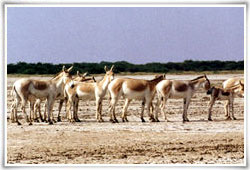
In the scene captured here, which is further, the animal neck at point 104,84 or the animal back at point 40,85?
the animal neck at point 104,84

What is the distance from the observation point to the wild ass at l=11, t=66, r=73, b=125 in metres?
20.3

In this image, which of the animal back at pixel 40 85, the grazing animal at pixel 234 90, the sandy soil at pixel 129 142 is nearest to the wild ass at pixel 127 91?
the sandy soil at pixel 129 142

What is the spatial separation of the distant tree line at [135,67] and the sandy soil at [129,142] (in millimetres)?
18497

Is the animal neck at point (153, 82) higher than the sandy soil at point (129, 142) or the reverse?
higher

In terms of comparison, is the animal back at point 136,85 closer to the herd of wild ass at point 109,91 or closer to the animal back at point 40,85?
the herd of wild ass at point 109,91

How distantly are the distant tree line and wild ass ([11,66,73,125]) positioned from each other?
18835 mm

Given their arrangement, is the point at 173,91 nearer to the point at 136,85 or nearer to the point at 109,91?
the point at 136,85

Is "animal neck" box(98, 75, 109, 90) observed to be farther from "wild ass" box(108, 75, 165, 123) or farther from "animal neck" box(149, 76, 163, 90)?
"animal neck" box(149, 76, 163, 90)

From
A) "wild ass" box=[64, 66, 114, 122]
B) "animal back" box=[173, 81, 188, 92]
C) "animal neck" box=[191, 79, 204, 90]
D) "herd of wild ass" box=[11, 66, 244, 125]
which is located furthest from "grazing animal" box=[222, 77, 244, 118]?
"wild ass" box=[64, 66, 114, 122]

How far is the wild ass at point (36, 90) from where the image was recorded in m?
20.3

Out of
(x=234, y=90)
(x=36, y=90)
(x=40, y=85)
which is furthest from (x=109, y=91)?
(x=234, y=90)
